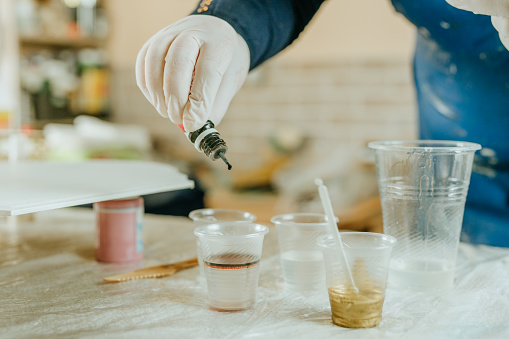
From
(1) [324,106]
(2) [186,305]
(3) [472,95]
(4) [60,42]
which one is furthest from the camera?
(4) [60,42]

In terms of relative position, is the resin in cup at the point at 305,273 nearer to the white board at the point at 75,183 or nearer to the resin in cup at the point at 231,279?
the resin in cup at the point at 231,279

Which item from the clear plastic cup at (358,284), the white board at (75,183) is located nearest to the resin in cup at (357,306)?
the clear plastic cup at (358,284)

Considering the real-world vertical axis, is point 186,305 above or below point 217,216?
below

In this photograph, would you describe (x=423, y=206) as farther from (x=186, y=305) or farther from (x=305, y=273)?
(x=186, y=305)

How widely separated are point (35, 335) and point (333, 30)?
2629 millimetres

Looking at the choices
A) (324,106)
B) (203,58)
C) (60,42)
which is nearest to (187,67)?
(203,58)

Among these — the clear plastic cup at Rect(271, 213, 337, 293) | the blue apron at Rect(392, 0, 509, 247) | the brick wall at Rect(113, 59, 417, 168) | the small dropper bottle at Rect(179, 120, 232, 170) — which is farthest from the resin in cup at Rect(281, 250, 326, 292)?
the brick wall at Rect(113, 59, 417, 168)

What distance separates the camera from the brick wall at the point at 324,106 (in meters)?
2.96

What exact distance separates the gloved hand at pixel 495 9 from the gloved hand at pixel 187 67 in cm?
40

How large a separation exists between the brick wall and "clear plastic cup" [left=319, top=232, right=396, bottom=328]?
7.40 ft

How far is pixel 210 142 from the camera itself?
872 millimetres

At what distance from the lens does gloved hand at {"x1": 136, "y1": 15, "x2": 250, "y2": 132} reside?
2.95ft

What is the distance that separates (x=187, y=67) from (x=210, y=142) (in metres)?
0.13

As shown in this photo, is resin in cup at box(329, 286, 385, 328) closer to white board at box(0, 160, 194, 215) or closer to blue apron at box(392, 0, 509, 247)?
white board at box(0, 160, 194, 215)
